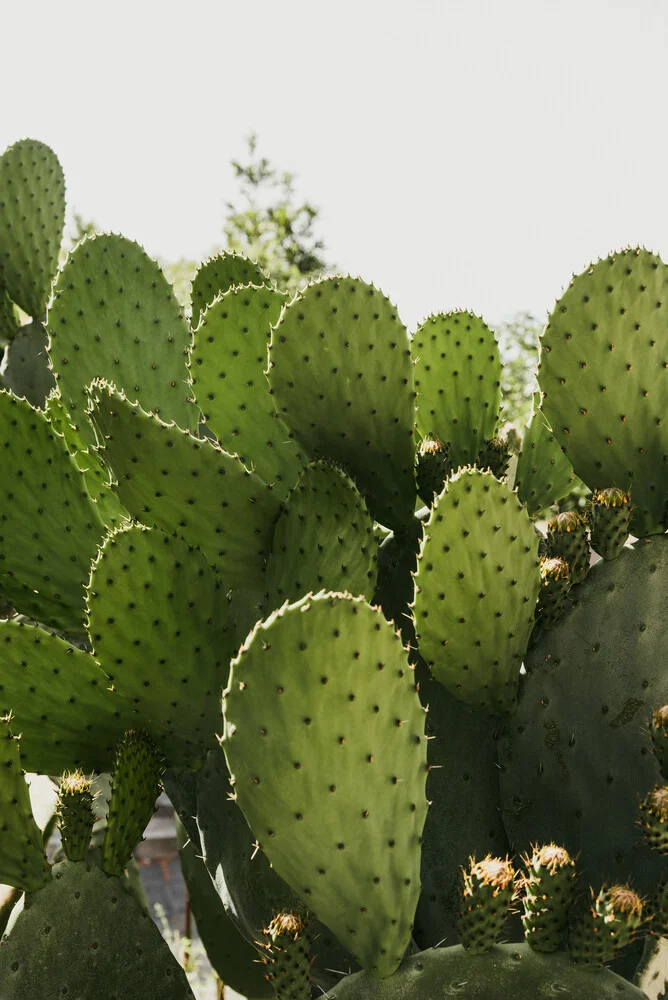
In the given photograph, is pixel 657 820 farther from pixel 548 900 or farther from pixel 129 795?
pixel 129 795

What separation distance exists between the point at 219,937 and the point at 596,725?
1127mm

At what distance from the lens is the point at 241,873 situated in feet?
5.08

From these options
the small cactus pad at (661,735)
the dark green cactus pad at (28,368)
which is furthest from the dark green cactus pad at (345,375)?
the dark green cactus pad at (28,368)

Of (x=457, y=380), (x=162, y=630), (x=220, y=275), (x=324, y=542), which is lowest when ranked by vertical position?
(x=162, y=630)

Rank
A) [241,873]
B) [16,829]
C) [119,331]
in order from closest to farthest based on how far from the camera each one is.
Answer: [16,829] < [241,873] < [119,331]

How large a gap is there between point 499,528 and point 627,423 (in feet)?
1.08

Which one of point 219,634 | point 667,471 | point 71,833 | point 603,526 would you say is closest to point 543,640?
point 603,526

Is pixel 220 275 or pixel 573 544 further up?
pixel 220 275

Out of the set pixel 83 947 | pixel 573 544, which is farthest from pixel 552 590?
pixel 83 947

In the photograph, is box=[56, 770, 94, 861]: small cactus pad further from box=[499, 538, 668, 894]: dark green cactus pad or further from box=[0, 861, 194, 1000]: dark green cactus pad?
box=[499, 538, 668, 894]: dark green cactus pad

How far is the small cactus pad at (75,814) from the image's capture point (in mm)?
1418

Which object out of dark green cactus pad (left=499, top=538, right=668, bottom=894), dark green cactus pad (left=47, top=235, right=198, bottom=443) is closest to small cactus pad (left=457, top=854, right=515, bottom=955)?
dark green cactus pad (left=499, top=538, right=668, bottom=894)

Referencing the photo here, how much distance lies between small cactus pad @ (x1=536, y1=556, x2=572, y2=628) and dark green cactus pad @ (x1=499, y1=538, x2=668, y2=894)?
2 cm

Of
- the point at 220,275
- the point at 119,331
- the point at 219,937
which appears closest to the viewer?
the point at 119,331
